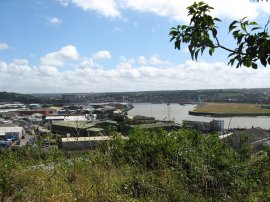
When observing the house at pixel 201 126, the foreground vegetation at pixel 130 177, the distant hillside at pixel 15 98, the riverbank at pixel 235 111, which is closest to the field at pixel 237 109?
the riverbank at pixel 235 111

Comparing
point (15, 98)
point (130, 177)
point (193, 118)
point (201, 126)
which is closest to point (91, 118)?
point (201, 126)

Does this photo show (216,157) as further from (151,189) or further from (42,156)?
(42,156)

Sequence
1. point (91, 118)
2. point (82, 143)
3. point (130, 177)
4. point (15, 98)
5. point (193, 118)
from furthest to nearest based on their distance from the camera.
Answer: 1. point (15, 98)
2. point (193, 118)
3. point (91, 118)
4. point (82, 143)
5. point (130, 177)

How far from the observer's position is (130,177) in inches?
126

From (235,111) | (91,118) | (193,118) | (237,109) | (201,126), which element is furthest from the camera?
(237,109)

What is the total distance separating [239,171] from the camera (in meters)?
3.53

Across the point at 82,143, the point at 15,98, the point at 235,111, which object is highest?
the point at 82,143

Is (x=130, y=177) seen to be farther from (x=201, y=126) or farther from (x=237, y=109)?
(x=237, y=109)

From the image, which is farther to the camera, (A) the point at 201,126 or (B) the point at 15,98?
(B) the point at 15,98

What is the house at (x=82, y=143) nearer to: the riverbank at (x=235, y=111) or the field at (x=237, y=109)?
the riverbank at (x=235, y=111)

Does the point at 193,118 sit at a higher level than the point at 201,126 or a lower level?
lower

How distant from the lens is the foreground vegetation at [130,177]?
2.74 metres

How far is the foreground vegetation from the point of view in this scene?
2742 millimetres

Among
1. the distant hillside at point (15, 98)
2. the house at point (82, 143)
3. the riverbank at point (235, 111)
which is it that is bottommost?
the riverbank at point (235, 111)
